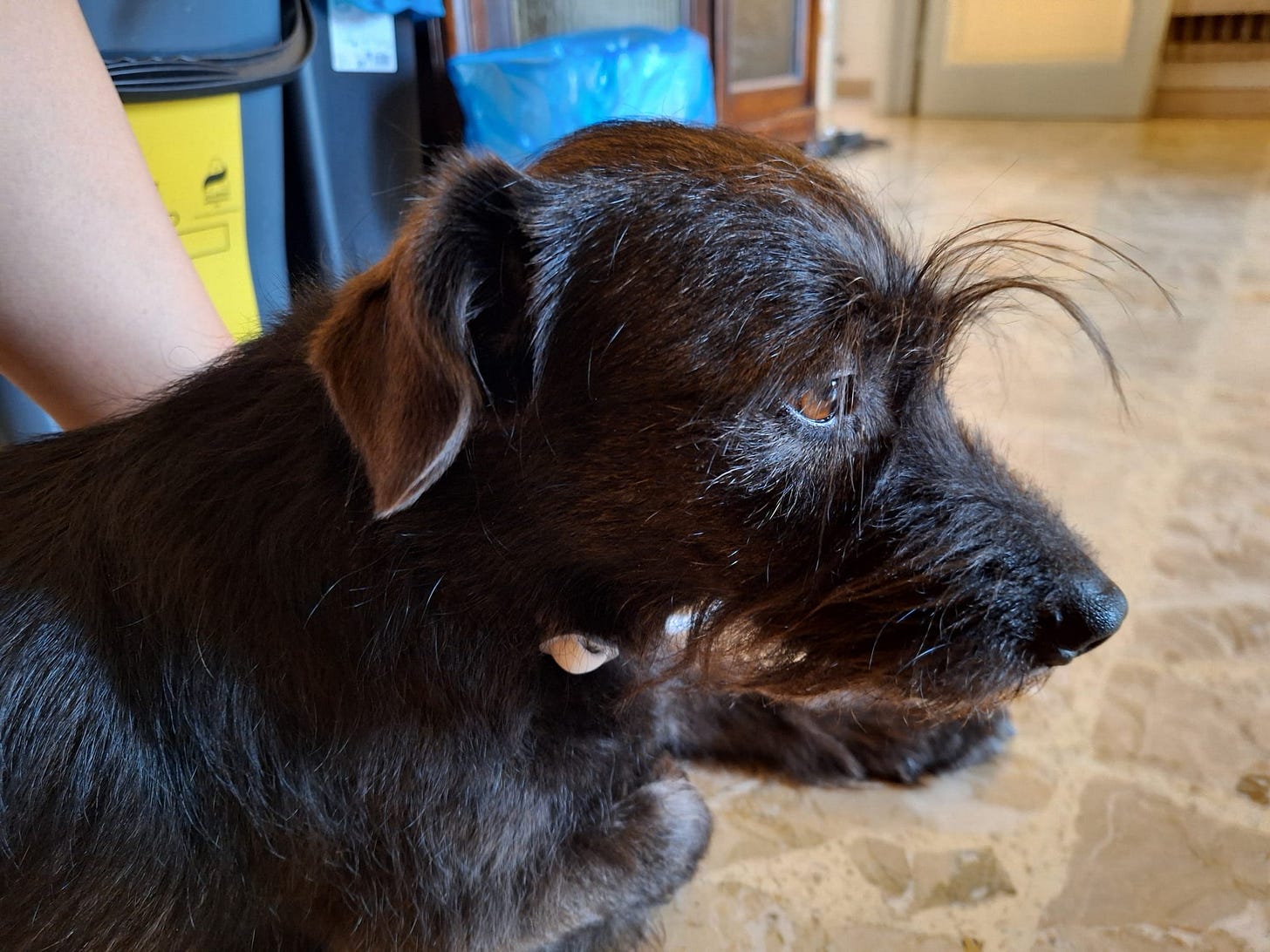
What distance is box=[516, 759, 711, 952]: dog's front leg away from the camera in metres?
1.18

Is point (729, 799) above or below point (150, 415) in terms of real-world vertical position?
below

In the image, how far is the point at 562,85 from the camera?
2.89 meters

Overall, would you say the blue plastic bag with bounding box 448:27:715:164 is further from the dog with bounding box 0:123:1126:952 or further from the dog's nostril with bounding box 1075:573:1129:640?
the dog's nostril with bounding box 1075:573:1129:640

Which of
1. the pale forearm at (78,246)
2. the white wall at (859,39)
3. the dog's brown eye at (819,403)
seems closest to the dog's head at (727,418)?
the dog's brown eye at (819,403)

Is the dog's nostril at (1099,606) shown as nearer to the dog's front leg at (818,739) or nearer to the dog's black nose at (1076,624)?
the dog's black nose at (1076,624)

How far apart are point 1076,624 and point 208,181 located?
216cm

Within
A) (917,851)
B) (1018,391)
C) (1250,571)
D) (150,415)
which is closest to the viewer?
(150,415)

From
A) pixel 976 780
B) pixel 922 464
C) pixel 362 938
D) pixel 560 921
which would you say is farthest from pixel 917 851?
pixel 362 938

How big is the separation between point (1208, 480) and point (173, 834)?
7.36 ft

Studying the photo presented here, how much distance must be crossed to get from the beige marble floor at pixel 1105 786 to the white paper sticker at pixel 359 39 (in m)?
1.82

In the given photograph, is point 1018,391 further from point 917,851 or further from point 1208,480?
point 917,851

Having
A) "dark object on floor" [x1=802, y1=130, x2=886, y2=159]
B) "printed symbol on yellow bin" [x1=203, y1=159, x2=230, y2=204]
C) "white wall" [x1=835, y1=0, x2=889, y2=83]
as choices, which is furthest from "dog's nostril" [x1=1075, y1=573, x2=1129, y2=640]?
"white wall" [x1=835, y1=0, x2=889, y2=83]

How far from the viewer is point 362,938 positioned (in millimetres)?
1132

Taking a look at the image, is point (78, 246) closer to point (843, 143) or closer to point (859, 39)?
point (843, 143)
